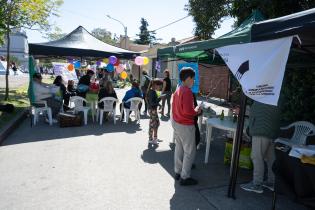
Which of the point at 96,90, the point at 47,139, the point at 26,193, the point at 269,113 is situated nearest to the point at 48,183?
the point at 26,193

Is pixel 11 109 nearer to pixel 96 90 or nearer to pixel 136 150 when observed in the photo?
pixel 96 90

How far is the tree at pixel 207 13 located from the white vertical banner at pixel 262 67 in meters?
8.36

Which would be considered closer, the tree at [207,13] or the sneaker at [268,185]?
the sneaker at [268,185]

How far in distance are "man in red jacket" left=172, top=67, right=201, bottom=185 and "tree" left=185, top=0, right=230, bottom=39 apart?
819cm

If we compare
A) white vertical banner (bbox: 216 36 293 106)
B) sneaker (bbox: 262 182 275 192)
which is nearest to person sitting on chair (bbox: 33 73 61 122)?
white vertical banner (bbox: 216 36 293 106)

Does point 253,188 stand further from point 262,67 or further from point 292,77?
point 292,77

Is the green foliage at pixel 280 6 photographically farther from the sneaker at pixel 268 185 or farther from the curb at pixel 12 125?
the curb at pixel 12 125

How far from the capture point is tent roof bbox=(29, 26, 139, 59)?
33.6 feet

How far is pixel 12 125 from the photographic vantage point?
8.25 m

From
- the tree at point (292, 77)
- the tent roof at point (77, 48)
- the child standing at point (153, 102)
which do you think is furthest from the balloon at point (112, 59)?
the child standing at point (153, 102)

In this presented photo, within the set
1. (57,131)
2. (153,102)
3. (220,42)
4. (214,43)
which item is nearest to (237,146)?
(220,42)

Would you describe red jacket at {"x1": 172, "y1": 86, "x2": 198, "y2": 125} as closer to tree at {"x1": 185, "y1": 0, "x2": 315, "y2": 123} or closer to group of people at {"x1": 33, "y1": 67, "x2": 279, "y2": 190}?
group of people at {"x1": 33, "y1": 67, "x2": 279, "y2": 190}

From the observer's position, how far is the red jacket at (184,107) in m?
4.34

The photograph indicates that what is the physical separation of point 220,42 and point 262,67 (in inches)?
64.1
